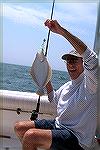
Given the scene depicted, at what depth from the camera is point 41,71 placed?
8.10 feet

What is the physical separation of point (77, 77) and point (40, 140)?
1.94 ft

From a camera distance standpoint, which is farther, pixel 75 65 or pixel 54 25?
pixel 75 65

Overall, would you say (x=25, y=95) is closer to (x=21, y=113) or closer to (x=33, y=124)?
(x=21, y=113)

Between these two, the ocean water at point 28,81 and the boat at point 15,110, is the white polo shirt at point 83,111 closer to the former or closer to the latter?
the ocean water at point 28,81

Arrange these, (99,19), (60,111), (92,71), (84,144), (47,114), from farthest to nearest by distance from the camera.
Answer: (47,114) → (60,111) → (84,144) → (92,71) → (99,19)

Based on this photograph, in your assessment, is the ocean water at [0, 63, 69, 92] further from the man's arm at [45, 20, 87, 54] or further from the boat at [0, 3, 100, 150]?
the man's arm at [45, 20, 87, 54]

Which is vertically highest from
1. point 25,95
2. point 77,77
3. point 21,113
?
point 77,77

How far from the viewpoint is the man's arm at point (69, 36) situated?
1.92 metres

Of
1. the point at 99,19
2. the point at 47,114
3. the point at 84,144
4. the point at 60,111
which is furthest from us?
the point at 47,114

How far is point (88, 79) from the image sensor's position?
1.99 meters

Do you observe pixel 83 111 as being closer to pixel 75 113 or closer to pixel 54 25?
pixel 75 113

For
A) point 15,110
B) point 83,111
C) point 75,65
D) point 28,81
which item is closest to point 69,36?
point 75,65

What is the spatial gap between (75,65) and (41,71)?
36cm

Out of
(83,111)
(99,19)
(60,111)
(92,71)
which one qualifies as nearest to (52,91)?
(60,111)
